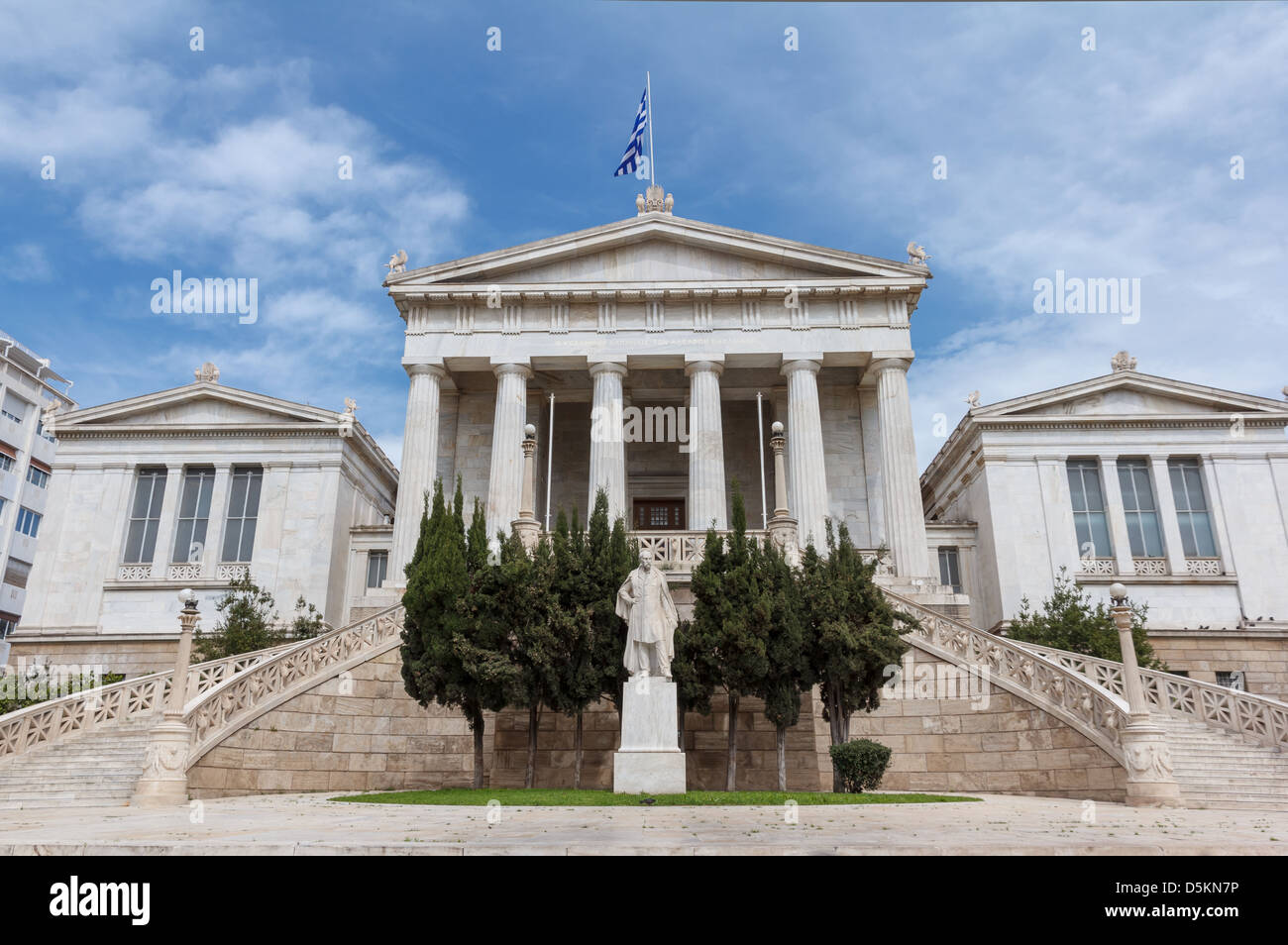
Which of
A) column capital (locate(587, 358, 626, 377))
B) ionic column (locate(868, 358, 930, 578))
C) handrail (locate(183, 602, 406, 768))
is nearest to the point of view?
handrail (locate(183, 602, 406, 768))

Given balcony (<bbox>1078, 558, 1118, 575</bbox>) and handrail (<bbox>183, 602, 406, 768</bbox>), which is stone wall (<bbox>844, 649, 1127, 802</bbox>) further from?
balcony (<bbox>1078, 558, 1118, 575</bbox>)

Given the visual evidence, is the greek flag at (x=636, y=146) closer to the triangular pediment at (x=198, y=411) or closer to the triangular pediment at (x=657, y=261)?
the triangular pediment at (x=657, y=261)

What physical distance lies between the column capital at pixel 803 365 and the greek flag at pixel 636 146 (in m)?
9.13

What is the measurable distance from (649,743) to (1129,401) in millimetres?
29113

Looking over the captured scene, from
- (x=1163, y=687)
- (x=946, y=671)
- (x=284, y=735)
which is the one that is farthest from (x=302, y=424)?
(x=1163, y=687)

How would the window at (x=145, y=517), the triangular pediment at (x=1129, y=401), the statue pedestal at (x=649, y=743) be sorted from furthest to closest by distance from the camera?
the window at (x=145, y=517), the triangular pediment at (x=1129, y=401), the statue pedestal at (x=649, y=743)

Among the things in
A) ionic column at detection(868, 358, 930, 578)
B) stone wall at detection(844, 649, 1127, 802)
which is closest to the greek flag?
ionic column at detection(868, 358, 930, 578)

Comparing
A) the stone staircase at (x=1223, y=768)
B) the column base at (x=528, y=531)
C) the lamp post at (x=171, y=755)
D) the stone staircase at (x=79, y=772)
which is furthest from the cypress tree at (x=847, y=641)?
the stone staircase at (x=79, y=772)

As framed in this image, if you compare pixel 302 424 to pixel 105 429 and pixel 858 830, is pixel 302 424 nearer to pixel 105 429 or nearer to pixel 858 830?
pixel 105 429

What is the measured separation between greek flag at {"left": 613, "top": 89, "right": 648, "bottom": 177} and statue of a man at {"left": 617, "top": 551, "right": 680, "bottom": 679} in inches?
798

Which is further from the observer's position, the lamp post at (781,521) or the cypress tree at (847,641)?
the lamp post at (781,521)

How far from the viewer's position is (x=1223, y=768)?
1858cm

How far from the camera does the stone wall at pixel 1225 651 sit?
3322cm

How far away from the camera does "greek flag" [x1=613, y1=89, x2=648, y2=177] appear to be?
33812 mm
